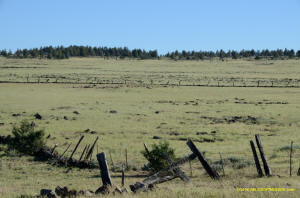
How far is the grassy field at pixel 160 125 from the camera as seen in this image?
50.3ft

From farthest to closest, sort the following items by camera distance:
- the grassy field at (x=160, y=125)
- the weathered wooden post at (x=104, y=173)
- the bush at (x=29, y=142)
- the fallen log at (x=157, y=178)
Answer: the bush at (x=29, y=142), the grassy field at (x=160, y=125), the weathered wooden post at (x=104, y=173), the fallen log at (x=157, y=178)

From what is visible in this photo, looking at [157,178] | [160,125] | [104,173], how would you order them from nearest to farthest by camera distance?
[104,173] < [157,178] < [160,125]

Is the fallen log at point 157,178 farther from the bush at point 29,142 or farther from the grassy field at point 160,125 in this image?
the bush at point 29,142

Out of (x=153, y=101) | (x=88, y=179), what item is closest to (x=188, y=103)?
(x=153, y=101)

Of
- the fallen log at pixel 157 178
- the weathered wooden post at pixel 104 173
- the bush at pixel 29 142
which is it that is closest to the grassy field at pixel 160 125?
the fallen log at pixel 157 178

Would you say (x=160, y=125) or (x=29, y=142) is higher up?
(x=29, y=142)

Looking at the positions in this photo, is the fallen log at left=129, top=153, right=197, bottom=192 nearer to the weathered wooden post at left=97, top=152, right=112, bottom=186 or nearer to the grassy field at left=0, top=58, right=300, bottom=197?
the grassy field at left=0, top=58, right=300, bottom=197

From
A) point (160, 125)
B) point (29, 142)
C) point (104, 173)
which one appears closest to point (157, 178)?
point (104, 173)

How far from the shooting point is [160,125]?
35.1 meters

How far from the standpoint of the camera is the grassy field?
15344 mm

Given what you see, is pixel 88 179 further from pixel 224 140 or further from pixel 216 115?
pixel 216 115

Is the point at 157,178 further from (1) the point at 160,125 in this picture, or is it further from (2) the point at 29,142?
(1) the point at 160,125

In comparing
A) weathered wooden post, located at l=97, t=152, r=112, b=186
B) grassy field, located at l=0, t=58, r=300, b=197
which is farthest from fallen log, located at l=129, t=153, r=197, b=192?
weathered wooden post, located at l=97, t=152, r=112, b=186

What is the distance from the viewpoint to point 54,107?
47375mm
